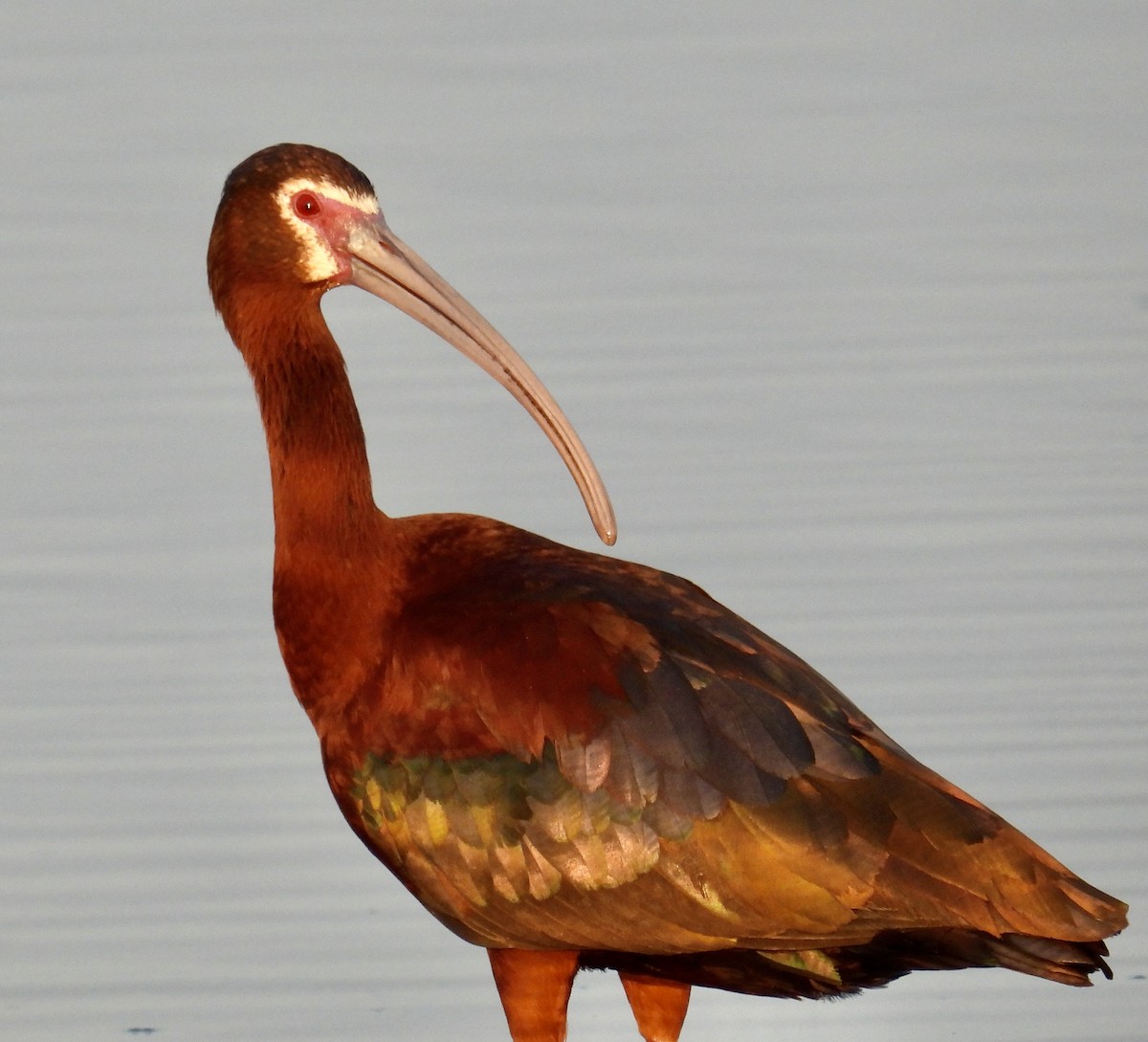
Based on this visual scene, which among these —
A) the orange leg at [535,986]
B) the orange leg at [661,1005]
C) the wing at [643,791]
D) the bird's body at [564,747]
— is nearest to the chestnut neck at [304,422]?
the bird's body at [564,747]

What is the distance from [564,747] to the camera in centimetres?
686

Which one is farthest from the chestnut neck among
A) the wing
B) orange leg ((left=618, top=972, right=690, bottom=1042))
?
orange leg ((left=618, top=972, right=690, bottom=1042))

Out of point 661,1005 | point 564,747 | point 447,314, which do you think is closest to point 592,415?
point 447,314

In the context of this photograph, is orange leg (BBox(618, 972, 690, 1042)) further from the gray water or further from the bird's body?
the gray water

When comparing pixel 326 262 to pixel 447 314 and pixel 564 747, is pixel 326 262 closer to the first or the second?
pixel 447 314

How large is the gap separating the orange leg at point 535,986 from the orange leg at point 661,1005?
0.21 metres

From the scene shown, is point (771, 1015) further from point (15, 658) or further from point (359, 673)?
point (15, 658)

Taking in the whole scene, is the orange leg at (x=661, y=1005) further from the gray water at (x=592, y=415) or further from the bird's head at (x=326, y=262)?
the bird's head at (x=326, y=262)

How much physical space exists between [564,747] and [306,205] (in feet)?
4.67

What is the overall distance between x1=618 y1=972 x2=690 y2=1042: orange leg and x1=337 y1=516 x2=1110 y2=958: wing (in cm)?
38

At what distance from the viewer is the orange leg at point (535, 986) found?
707 centimetres

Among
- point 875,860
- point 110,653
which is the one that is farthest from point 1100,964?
point 110,653

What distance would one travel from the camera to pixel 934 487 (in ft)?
33.8

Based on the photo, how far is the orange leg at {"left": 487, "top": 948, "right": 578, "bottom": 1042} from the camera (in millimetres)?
7070
